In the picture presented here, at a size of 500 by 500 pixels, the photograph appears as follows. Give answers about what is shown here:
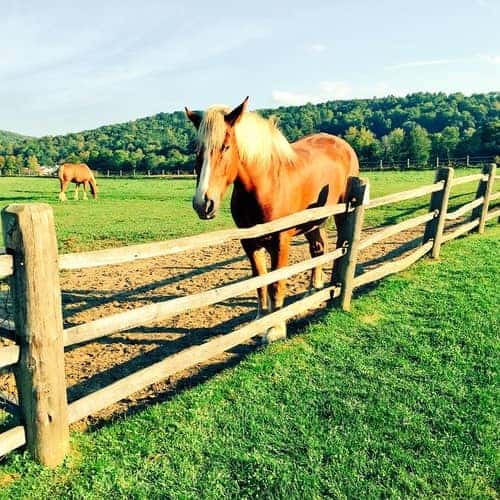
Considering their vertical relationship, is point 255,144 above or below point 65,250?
above

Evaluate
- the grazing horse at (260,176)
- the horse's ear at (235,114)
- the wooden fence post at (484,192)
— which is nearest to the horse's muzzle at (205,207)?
the grazing horse at (260,176)

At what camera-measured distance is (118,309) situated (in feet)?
19.4

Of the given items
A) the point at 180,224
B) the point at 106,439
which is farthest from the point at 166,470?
the point at 180,224

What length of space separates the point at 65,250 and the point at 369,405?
26.9 ft

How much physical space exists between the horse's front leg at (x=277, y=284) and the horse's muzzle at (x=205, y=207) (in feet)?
3.75

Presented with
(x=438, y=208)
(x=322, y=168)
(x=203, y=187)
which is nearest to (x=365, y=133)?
(x=438, y=208)

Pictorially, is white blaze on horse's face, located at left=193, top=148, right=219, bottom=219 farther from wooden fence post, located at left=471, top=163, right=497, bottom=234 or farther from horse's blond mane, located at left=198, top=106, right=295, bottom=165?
wooden fence post, located at left=471, top=163, right=497, bottom=234

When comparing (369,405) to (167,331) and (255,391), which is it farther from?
(167,331)

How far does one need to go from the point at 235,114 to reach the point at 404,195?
3912 millimetres

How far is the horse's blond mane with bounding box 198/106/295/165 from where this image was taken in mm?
3941

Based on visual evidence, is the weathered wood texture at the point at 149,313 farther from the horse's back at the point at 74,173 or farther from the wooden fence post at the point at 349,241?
the horse's back at the point at 74,173

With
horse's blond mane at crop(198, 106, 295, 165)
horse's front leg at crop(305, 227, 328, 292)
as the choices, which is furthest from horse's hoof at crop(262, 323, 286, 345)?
horse's blond mane at crop(198, 106, 295, 165)

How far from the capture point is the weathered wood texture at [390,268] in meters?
5.99

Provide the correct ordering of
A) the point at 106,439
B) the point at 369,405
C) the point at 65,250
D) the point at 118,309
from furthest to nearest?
the point at 65,250
the point at 118,309
the point at 369,405
the point at 106,439
